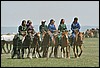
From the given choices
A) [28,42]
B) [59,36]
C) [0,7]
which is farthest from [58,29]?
[0,7]

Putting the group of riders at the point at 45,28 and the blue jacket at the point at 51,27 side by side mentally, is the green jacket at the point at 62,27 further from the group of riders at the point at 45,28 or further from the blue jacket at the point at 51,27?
the blue jacket at the point at 51,27

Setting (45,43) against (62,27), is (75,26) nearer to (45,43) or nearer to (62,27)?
(62,27)

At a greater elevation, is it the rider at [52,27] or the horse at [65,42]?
the rider at [52,27]

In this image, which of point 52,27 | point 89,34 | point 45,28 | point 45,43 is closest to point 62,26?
point 52,27

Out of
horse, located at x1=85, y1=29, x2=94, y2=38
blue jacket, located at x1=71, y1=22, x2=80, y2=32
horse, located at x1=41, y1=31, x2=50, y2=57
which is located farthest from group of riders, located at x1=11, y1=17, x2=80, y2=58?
horse, located at x1=85, y1=29, x2=94, y2=38

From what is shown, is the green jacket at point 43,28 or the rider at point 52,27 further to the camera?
the green jacket at point 43,28

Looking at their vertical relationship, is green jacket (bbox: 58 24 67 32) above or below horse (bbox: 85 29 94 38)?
above

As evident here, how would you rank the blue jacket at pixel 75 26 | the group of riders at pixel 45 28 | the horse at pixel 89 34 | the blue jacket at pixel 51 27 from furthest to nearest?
the horse at pixel 89 34 < the blue jacket at pixel 51 27 < the blue jacket at pixel 75 26 < the group of riders at pixel 45 28

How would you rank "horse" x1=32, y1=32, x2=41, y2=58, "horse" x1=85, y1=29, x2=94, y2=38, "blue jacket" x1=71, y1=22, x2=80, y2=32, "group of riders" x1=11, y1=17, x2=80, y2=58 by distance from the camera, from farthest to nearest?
"horse" x1=85, y1=29, x2=94, y2=38
"blue jacket" x1=71, y1=22, x2=80, y2=32
"horse" x1=32, y1=32, x2=41, y2=58
"group of riders" x1=11, y1=17, x2=80, y2=58

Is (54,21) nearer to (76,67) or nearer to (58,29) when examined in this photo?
(58,29)

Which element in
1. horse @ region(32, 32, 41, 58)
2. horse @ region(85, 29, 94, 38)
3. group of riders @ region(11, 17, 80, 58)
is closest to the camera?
group of riders @ region(11, 17, 80, 58)

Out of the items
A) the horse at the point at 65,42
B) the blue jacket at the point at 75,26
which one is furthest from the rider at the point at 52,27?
the blue jacket at the point at 75,26

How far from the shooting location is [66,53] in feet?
65.5

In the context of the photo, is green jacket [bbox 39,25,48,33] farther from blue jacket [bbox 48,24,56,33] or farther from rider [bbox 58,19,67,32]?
rider [bbox 58,19,67,32]
